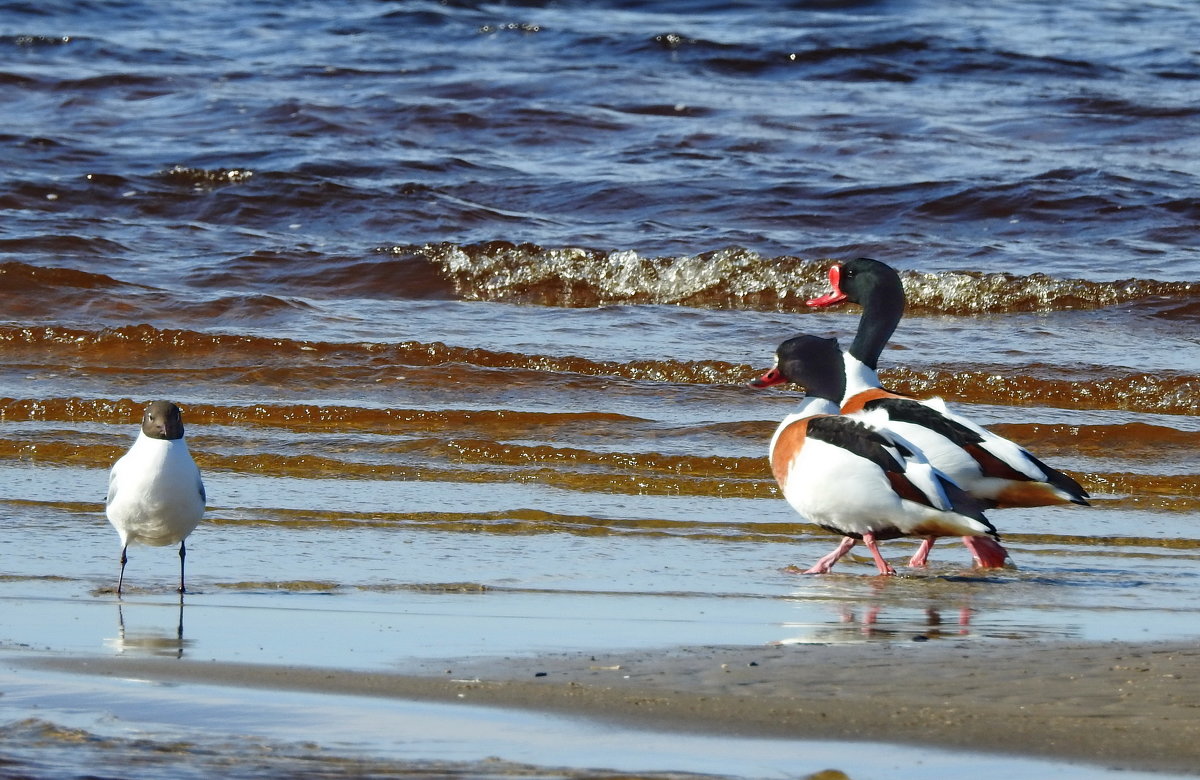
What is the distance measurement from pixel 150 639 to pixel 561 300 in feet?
28.6

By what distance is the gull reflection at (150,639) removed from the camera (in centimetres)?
486

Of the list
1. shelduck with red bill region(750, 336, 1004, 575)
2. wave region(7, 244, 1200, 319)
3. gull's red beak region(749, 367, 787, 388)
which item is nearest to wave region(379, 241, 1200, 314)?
wave region(7, 244, 1200, 319)

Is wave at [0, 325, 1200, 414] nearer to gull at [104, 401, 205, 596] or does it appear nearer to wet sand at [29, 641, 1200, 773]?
gull at [104, 401, 205, 596]

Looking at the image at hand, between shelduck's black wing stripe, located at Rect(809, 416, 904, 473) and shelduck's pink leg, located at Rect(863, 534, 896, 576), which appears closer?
shelduck's black wing stripe, located at Rect(809, 416, 904, 473)

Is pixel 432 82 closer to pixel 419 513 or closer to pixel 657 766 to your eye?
pixel 419 513

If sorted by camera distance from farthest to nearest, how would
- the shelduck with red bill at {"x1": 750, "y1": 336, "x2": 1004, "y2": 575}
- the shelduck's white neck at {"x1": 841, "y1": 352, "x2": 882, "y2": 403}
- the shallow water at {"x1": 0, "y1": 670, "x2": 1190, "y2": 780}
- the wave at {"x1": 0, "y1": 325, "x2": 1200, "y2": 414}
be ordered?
the wave at {"x1": 0, "y1": 325, "x2": 1200, "y2": 414}
the shelduck's white neck at {"x1": 841, "y1": 352, "x2": 882, "y2": 403}
the shelduck with red bill at {"x1": 750, "y1": 336, "x2": 1004, "y2": 575}
the shallow water at {"x1": 0, "y1": 670, "x2": 1190, "y2": 780}

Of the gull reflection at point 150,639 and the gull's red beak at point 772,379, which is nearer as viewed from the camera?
the gull reflection at point 150,639

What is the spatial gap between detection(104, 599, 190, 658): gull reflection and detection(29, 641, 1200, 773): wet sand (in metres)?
0.13

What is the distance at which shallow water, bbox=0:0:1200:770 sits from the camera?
6.04 m

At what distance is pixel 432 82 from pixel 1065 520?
14.6 meters

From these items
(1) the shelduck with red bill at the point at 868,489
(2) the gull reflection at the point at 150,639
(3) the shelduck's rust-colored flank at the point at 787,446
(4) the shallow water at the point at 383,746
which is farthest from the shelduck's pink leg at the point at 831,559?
(4) the shallow water at the point at 383,746

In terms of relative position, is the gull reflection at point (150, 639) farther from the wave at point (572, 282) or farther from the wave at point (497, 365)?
the wave at point (572, 282)

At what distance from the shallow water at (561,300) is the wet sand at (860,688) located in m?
0.25

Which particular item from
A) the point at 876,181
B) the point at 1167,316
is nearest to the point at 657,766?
the point at 1167,316
